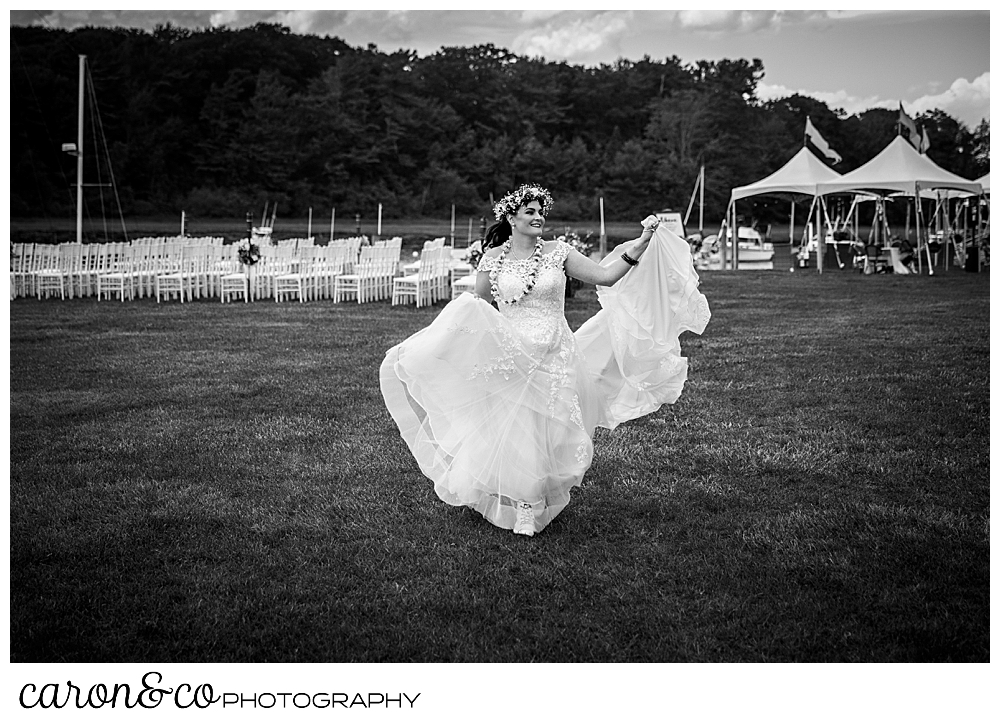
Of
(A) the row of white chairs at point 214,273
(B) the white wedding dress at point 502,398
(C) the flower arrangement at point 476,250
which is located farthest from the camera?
(A) the row of white chairs at point 214,273

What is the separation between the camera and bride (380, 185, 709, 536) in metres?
4.01

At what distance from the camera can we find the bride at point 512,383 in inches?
158

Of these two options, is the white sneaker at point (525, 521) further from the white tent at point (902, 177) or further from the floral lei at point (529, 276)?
the white tent at point (902, 177)

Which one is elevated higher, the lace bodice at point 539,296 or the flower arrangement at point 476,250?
the flower arrangement at point 476,250

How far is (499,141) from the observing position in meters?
38.4

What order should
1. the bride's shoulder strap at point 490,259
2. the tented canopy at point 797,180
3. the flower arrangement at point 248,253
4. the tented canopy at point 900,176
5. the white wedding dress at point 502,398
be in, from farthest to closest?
the tented canopy at point 797,180 < the tented canopy at point 900,176 < the flower arrangement at point 248,253 < the bride's shoulder strap at point 490,259 < the white wedding dress at point 502,398

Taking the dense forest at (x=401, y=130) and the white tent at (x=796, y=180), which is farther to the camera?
the dense forest at (x=401, y=130)

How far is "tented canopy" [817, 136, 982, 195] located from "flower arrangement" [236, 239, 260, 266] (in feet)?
39.5

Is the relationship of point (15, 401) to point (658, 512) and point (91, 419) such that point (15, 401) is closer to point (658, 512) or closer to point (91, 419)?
point (91, 419)

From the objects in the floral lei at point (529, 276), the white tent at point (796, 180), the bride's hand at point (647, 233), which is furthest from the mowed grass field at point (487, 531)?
the white tent at point (796, 180)

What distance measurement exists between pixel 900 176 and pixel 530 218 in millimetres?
17307

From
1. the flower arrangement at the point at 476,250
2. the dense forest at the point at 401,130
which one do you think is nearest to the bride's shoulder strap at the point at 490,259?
the flower arrangement at the point at 476,250

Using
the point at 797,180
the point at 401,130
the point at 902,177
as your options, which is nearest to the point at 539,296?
the point at 902,177

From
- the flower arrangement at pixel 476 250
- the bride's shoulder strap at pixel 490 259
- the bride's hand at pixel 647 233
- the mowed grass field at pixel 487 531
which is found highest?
the bride's hand at pixel 647 233
